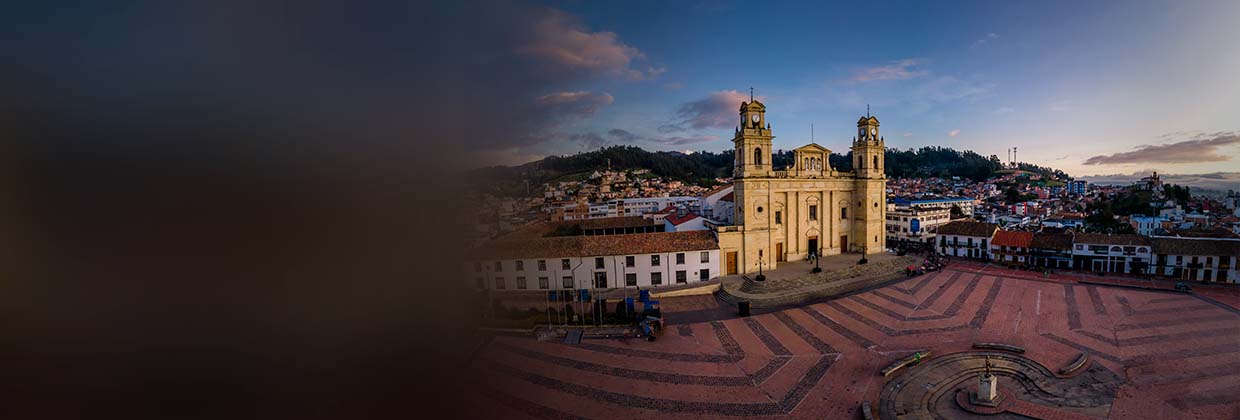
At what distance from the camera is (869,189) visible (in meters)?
22.9

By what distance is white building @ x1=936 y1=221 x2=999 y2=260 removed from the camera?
22516mm

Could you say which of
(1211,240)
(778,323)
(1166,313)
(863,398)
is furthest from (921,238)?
(863,398)

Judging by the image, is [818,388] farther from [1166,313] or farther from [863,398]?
[1166,313]

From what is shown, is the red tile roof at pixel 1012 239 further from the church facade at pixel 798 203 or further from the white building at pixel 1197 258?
the church facade at pixel 798 203

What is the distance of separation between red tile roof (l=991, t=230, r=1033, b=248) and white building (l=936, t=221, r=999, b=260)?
300 mm

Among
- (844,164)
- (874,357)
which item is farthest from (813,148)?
(844,164)

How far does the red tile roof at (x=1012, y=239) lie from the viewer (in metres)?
21.4

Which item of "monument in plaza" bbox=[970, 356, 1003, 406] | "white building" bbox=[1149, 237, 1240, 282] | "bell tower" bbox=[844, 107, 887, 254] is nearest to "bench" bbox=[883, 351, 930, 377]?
"monument in plaza" bbox=[970, 356, 1003, 406]

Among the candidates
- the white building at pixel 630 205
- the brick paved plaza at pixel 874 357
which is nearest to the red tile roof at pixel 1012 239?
the brick paved plaza at pixel 874 357

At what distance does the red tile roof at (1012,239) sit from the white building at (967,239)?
0.98ft

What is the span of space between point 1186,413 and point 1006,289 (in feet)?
33.7

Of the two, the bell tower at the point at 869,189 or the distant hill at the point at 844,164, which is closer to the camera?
the bell tower at the point at 869,189

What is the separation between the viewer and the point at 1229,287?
16.3m

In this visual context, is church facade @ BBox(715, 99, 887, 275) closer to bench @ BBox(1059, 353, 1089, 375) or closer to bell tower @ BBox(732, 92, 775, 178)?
bell tower @ BBox(732, 92, 775, 178)
